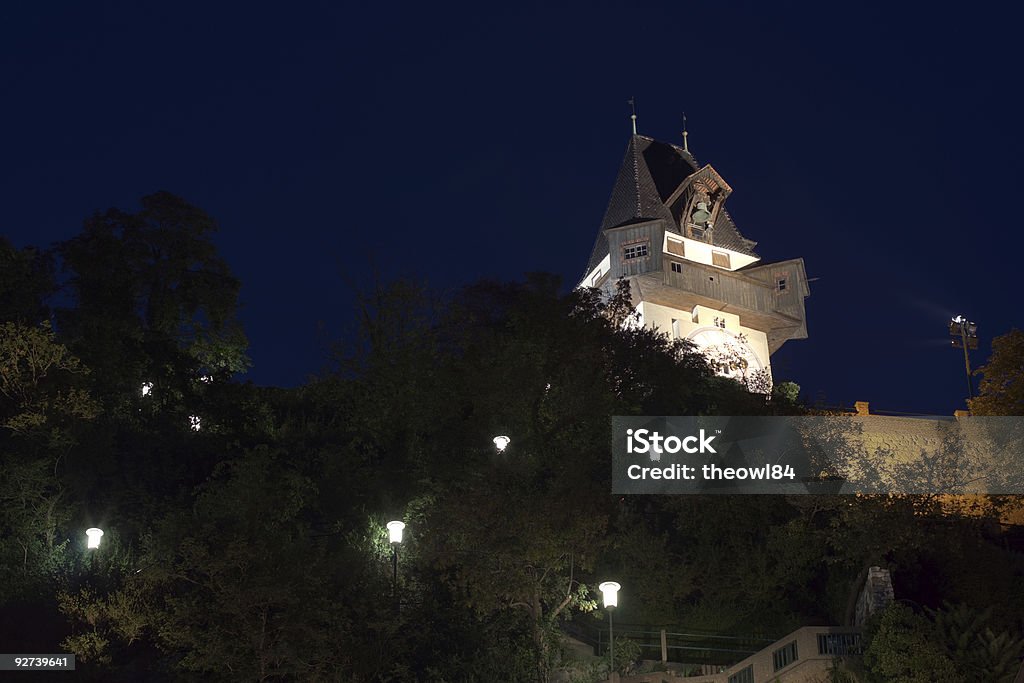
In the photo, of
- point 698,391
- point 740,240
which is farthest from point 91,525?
point 740,240

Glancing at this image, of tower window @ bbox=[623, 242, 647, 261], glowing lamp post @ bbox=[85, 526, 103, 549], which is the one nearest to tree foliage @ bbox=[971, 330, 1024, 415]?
tower window @ bbox=[623, 242, 647, 261]

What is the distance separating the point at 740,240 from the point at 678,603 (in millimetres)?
28835

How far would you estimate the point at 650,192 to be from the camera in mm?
54188

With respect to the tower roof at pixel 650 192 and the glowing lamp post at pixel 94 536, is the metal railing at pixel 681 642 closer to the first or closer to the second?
the glowing lamp post at pixel 94 536

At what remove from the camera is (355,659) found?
2478cm

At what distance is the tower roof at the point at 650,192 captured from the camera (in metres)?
53.2

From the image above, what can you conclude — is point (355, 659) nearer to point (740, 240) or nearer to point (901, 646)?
point (901, 646)

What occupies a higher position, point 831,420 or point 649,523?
point 831,420

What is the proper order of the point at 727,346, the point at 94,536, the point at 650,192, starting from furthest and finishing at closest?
the point at 650,192, the point at 727,346, the point at 94,536

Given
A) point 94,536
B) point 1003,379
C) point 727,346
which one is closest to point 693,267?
point 727,346

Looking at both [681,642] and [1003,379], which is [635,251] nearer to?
[1003,379]

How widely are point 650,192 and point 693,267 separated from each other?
511cm

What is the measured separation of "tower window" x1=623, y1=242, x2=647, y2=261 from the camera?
50.7 meters

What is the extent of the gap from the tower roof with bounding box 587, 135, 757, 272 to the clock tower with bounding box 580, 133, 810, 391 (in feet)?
0.18
